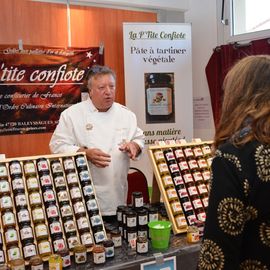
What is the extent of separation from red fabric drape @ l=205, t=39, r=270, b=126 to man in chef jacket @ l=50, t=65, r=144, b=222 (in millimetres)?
1407

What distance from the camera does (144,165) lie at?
3758mm

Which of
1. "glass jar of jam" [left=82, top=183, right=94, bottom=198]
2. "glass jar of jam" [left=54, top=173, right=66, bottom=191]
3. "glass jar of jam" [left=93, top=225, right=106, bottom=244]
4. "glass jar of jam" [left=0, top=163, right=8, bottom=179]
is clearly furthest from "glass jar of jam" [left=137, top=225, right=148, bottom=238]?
"glass jar of jam" [left=0, top=163, right=8, bottom=179]

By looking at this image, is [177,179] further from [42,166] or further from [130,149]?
[42,166]

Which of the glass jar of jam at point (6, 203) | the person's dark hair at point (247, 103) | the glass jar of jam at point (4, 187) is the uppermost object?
the person's dark hair at point (247, 103)

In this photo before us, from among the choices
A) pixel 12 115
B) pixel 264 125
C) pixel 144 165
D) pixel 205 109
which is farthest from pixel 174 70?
pixel 264 125

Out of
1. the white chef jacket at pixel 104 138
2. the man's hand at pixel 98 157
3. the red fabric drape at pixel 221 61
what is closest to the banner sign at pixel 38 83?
the red fabric drape at pixel 221 61

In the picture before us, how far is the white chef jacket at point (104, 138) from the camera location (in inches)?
84.6

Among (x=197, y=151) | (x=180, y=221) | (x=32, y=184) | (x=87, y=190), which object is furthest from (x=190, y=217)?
(x=32, y=184)

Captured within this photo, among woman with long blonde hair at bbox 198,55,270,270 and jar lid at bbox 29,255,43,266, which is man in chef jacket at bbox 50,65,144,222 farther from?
woman with long blonde hair at bbox 198,55,270,270

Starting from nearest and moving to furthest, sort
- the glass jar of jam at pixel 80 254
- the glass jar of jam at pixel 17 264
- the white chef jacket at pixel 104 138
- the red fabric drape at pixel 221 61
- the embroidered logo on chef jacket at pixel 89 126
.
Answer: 1. the glass jar of jam at pixel 17 264
2. the glass jar of jam at pixel 80 254
3. the white chef jacket at pixel 104 138
4. the embroidered logo on chef jacket at pixel 89 126
5. the red fabric drape at pixel 221 61

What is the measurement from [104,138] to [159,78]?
1.69 meters

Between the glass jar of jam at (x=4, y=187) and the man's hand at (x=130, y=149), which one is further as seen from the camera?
the man's hand at (x=130, y=149)

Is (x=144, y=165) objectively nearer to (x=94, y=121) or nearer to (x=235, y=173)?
(x=94, y=121)

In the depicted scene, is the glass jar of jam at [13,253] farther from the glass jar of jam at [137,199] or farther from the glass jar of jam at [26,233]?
the glass jar of jam at [137,199]
